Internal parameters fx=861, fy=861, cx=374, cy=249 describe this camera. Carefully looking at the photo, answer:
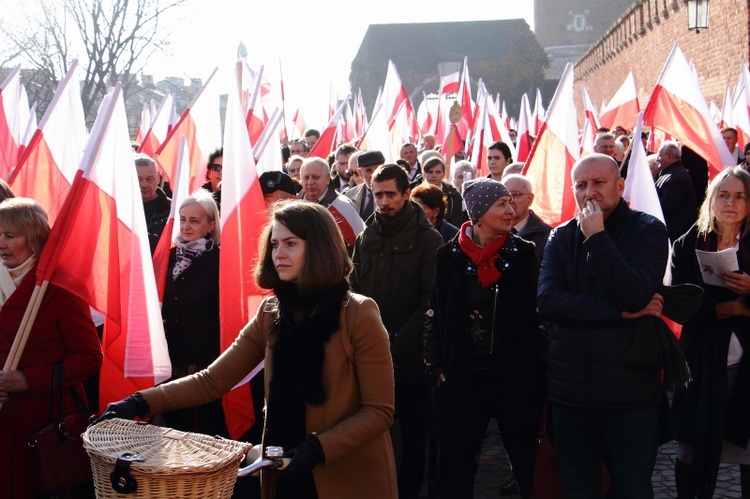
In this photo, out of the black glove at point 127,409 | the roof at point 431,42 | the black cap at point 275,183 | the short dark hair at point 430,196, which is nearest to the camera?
the black glove at point 127,409

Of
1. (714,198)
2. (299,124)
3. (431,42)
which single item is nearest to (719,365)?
(714,198)

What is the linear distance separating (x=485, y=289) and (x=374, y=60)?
6843 centimetres

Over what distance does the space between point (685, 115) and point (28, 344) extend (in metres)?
5.25

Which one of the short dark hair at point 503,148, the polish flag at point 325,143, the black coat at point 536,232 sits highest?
the polish flag at point 325,143

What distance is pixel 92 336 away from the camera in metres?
3.67

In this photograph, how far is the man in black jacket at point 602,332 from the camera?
11.4ft

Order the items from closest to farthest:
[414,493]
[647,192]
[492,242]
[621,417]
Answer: [621,417] → [492,242] → [414,493] → [647,192]

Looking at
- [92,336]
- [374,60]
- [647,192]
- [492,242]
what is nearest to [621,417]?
[492,242]

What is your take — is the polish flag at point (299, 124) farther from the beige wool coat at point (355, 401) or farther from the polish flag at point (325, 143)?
the beige wool coat at point (355, 401)

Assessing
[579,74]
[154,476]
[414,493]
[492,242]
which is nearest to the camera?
[154,476]

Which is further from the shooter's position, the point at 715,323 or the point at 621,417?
the point at 715,323

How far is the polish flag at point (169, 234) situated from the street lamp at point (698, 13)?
1143 centimetres

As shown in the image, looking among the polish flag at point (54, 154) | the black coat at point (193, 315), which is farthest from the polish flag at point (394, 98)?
the black coat at point (193, 315)

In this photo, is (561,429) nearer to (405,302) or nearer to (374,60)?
(405,302)
